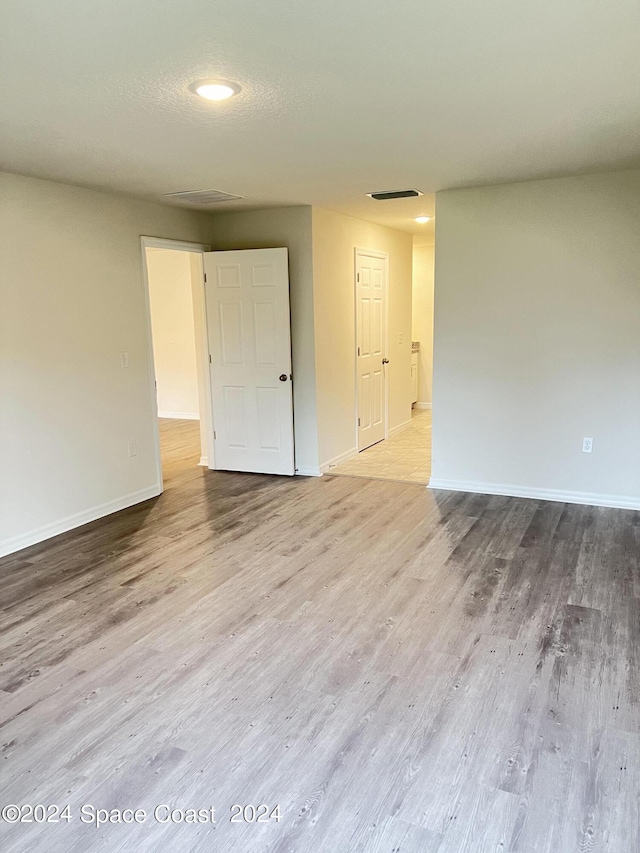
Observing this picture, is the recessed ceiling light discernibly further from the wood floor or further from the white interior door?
the white interior door

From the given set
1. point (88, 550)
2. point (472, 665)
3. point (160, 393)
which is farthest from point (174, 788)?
point (160, 393)

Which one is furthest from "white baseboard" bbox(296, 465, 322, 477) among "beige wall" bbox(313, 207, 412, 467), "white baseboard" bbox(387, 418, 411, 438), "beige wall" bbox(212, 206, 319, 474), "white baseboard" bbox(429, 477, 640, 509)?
"white baseboard" bbox(387, 418, 411, 438)

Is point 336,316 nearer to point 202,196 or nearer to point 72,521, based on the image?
point 202,196

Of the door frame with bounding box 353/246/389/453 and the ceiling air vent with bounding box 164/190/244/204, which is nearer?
the ceiling air vent with bounding box 164/190/244/204

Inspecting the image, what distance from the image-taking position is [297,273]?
5230mm

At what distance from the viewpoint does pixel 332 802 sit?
1.83m

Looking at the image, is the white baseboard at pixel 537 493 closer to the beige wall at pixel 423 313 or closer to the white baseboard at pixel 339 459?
the white baseboard at pixel 339 459

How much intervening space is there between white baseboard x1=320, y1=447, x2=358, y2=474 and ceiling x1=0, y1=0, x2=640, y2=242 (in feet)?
8.68

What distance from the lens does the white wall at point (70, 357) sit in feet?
12.6

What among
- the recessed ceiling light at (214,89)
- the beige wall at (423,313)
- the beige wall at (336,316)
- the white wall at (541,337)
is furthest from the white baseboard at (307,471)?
the beige wall at (423,313)

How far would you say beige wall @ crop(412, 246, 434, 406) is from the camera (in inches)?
349

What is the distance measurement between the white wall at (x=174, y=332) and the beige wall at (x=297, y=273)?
3287 mm

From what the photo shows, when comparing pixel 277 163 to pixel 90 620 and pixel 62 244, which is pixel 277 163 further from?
pixel 90 620

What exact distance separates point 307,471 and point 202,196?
8.31 feet
